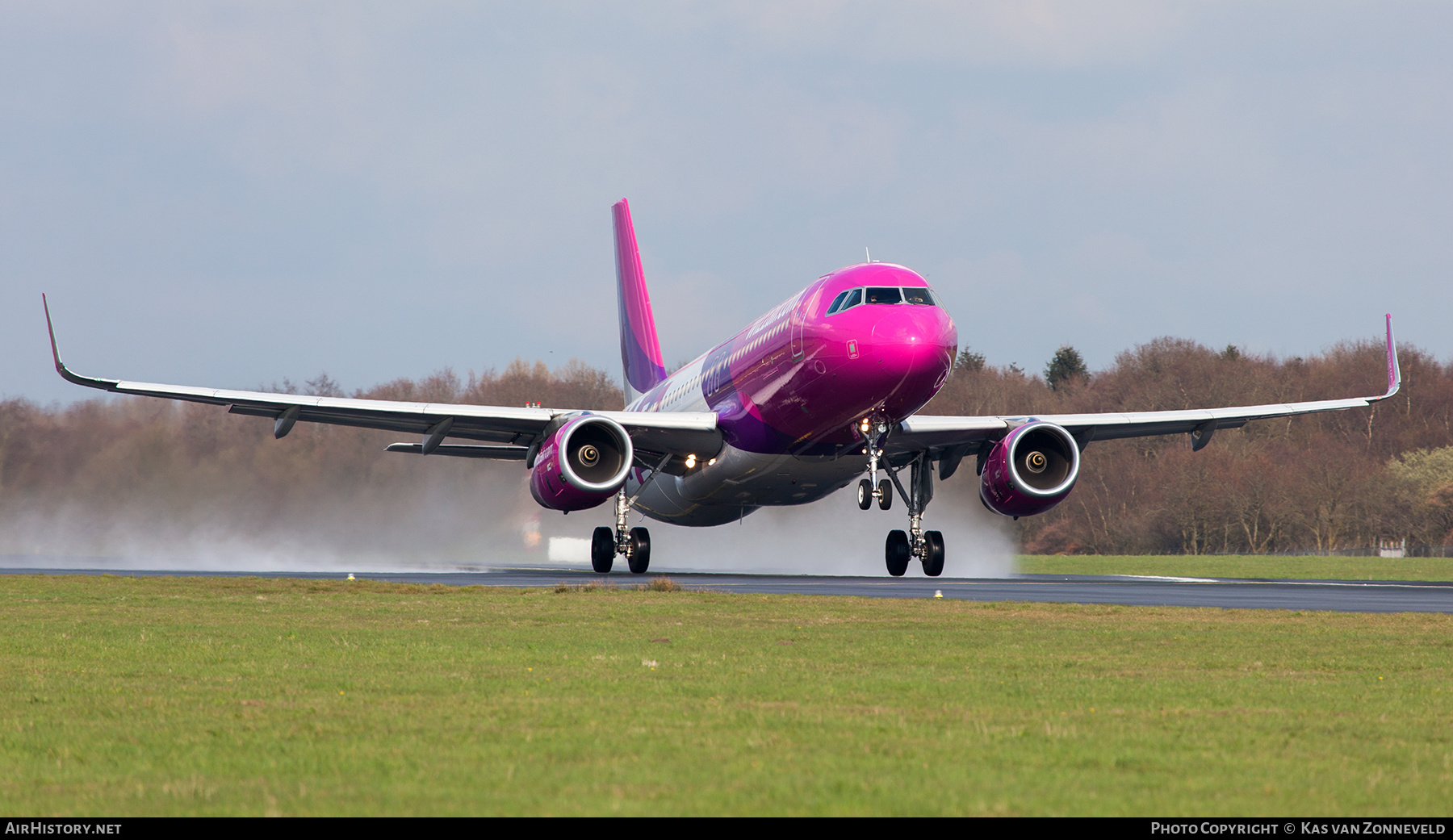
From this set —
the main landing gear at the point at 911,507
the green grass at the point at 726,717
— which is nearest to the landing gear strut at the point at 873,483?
the main landing gear at the point at 911,507

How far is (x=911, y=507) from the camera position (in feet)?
101

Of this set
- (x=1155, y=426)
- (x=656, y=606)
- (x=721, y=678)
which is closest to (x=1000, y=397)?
(x=1155, y=426)

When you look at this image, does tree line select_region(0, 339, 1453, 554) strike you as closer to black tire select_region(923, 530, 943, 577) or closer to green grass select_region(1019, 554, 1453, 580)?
green grass select_region(1019, 554, 1453, 580)

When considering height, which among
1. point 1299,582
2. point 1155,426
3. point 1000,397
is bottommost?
point 1299,582

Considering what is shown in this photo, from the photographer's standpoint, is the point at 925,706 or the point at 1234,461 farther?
the point at 1234,461

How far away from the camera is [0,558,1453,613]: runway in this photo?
20.0 meters

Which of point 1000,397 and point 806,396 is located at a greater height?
point 1000,397

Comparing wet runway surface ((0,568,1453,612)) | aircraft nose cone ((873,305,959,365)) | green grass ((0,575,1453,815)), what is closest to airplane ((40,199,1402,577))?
aircraft nose cone ((873,305,959,365))

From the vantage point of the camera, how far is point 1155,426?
3312 cm

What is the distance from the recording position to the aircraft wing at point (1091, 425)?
2984 cm

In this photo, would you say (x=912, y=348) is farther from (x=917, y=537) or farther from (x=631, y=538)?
(x=631, y=538)
